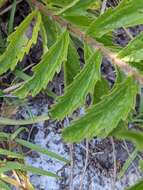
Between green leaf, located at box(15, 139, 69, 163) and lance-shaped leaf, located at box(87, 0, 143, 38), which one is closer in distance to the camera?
lance-shaped leaf, located at box(87, 0, 143, 38)

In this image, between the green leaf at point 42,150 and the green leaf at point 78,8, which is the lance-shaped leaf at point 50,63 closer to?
the green leaf at point 78,8

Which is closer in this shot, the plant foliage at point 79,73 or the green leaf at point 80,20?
the plant foliage at point 79,73

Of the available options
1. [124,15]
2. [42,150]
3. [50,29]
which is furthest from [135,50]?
[42,150]

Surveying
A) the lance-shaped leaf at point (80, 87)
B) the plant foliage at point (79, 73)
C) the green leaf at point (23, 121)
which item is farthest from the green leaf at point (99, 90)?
the green leaf at point (23, 121)

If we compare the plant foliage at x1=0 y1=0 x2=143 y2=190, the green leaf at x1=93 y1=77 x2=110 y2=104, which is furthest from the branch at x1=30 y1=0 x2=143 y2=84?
the green leaf at x1=93 y1=77 x2=110 y2=104

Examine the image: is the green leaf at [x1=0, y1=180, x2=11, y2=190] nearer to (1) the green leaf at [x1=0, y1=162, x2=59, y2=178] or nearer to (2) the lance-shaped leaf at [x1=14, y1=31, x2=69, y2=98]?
(1) the green leaf at [x1=0, y1=162, x2=59, y2=178]

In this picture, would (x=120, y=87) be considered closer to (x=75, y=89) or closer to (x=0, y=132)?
(x=75, y=89)

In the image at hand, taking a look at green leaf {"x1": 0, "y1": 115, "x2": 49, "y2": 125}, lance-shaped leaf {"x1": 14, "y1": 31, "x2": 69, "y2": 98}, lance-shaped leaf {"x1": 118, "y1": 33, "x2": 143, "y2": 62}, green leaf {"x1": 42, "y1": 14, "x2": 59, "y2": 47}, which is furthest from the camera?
green leaf {"x1": 0, "y1": 115, "x2": 49, "y2": 125}

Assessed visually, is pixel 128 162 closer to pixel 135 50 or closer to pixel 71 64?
pixel 71 64
